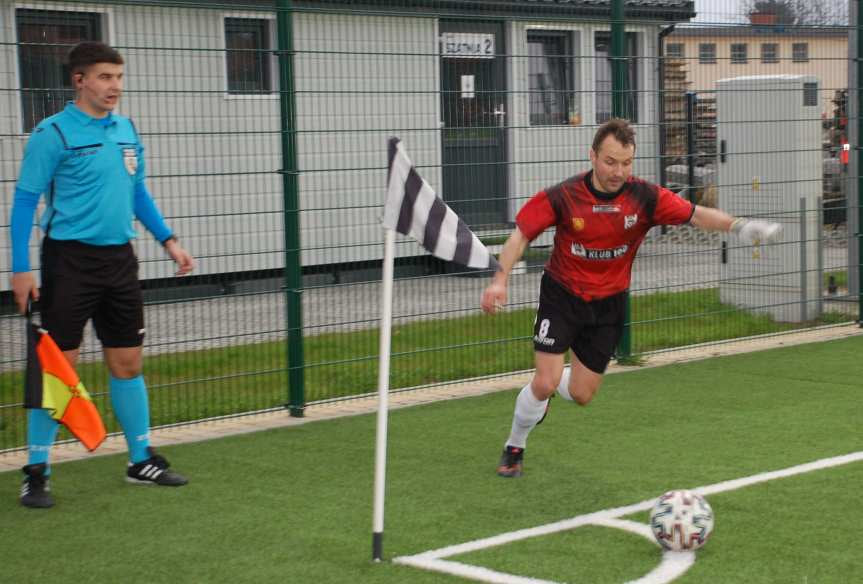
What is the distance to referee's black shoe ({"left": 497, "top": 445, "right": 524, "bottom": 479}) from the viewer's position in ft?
20.9

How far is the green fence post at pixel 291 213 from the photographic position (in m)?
7.95

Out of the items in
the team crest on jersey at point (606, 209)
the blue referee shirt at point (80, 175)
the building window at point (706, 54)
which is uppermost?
the building window at point (706, 54)

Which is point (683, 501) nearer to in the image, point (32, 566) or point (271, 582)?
point (271, 582)

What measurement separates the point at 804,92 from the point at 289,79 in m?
5.47

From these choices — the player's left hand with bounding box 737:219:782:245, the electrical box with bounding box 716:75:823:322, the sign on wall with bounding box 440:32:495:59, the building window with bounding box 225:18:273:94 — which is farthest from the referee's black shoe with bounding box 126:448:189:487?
the electrical box with bounding box 716:75:823:322

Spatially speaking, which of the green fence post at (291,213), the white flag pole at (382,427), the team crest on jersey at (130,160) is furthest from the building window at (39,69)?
the white flag pole at (382,427)

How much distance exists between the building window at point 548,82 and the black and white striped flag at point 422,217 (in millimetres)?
4428

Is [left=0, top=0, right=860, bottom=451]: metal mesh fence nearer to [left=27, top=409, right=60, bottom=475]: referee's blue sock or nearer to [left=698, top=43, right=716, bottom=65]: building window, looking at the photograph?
[left=698, top=43, right=716, bottom=65]: building window

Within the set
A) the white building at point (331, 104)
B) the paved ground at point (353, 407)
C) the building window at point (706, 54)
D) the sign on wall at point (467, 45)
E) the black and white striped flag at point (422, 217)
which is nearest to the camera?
the black and white striped flag at point (422, 217)

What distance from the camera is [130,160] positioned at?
6.07m

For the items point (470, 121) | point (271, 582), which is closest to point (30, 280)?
point (271, 582)

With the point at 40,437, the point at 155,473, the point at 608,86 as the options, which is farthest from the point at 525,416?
the point at 608,86

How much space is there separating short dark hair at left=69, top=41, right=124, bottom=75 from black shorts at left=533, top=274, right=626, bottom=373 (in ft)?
7.87

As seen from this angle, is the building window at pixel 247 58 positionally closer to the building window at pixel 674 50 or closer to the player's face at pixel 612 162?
the player's face at pixel 612 162
